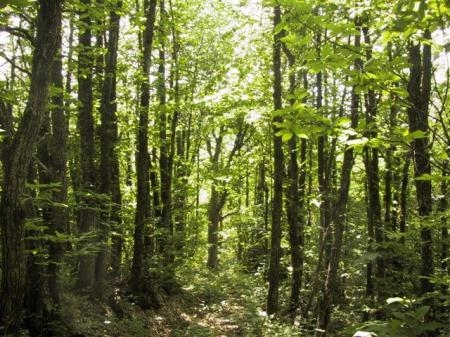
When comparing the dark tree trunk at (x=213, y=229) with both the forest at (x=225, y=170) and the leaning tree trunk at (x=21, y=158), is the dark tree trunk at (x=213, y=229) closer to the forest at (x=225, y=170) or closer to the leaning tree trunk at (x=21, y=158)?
the forest at (x=225, y=170)

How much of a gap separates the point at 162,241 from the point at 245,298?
13.4ft

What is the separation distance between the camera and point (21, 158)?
532 cm

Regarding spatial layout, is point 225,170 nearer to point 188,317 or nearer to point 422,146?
point 188,317

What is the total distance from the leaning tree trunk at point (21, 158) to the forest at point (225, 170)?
0.7 inches

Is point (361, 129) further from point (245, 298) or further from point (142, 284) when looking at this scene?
point (245, 298)

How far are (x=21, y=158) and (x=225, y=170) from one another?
564 inches

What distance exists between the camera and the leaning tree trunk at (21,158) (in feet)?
17.4

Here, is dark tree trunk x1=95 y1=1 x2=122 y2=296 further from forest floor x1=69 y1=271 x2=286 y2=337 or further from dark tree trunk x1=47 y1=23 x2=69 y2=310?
dark tree trunk x1=47 y1=23 x2=69 y2=310

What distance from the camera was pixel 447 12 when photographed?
331cm

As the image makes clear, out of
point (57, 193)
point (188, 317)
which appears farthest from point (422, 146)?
point (188, 317)

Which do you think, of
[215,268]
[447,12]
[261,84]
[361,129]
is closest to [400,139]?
[361,129]

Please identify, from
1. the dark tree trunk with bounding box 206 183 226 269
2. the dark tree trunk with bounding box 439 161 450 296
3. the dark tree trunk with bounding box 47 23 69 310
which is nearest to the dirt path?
the dark tree trunk with bounding box 47 23 69 310

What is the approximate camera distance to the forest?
3783 mm

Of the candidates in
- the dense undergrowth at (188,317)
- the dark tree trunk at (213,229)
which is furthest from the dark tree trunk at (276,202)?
the dark tree trunk at (213,229)
